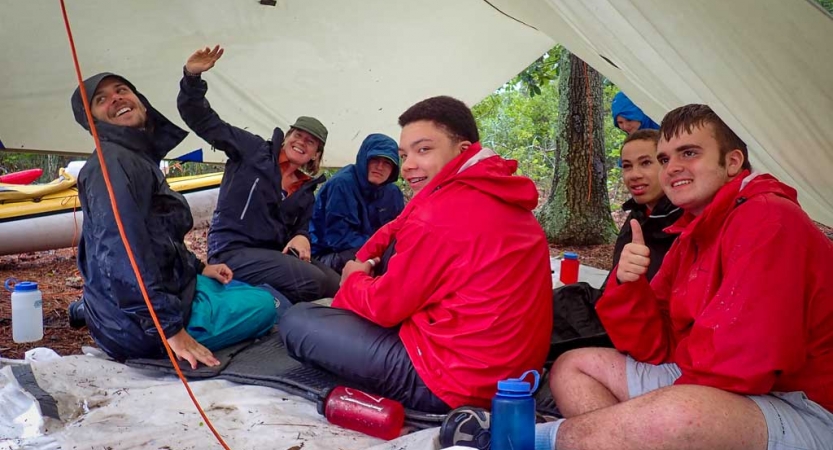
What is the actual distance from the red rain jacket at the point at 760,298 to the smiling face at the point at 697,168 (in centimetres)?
8

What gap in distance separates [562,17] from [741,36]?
0.85 meters

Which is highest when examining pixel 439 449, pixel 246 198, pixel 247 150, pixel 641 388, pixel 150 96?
pixel 150 96

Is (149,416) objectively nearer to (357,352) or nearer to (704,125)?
(357,352)

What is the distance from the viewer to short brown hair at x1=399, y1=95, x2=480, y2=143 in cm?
240

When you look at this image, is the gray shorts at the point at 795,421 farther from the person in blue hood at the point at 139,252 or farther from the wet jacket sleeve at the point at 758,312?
the person in blue hood at the point at 139,252

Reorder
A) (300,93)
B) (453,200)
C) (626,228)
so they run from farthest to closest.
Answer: (300,93), (626,228), (453,200)

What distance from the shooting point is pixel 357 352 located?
2.39m

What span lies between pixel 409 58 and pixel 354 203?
126 centimetres

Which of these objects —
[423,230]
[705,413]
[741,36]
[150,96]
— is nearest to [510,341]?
[423,230]

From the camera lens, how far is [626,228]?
3000 mm

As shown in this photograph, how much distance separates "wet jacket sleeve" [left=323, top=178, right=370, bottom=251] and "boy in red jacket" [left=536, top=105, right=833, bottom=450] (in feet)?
9.15

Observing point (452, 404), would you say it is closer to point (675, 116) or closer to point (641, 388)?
point (641, 388)

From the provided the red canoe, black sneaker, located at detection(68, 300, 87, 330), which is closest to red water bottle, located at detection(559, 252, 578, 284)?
black sneaker, located at detection(68, 300, 87, 330)

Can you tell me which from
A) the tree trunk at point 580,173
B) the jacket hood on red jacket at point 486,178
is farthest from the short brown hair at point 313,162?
the tree trunk at point 580,173
